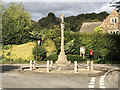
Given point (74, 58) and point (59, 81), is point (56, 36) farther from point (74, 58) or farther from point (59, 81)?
point (59, 81)

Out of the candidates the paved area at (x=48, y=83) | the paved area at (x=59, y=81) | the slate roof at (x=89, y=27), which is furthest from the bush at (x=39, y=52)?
the slate roof at (x=89, y=27)

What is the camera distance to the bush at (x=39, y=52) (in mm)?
29531

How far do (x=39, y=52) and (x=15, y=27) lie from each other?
728cm

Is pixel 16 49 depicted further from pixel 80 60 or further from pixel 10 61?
pixel 80 60

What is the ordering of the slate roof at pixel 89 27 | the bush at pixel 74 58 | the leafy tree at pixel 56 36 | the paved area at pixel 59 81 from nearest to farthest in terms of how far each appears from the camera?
1. the paved area at pixel 59 81
2. the bush at pixel 74 58
3. the leafy tree at pixel 56 36
4. the slate roof at pixel 89 27

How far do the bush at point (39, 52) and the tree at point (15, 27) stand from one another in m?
4.57

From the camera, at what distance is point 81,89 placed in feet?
31.1

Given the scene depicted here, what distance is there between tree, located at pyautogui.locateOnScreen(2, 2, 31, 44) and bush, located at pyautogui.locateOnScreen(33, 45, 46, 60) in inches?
180

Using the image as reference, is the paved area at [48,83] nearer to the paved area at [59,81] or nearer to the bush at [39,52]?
the paved area at [59,81]

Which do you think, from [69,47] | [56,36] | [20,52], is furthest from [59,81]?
[56,36]

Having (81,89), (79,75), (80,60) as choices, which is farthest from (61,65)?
(80,60)

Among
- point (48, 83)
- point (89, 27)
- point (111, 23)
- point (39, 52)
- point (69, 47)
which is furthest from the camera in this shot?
point (89, 27)

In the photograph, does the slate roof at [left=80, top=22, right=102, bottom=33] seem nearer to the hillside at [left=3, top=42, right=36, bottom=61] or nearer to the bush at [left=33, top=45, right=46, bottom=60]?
the hillside at [left=3, top=42, right=36, bottom=61]

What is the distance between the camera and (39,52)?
97.0 feet
